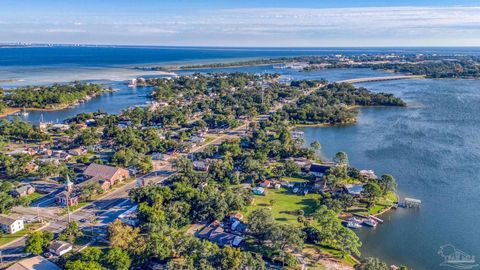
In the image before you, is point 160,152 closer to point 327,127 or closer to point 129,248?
point 129,248

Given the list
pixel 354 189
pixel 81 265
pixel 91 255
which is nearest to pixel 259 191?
pixel 354 189

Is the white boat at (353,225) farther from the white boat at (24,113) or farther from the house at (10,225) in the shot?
the white boat at (24,113)

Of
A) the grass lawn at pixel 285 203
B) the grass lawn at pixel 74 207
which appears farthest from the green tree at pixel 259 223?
the grass lawn at pixel 74 207

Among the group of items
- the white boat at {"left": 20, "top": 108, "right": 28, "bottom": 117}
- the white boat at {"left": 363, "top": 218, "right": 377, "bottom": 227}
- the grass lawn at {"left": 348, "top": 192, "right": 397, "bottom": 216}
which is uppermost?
the white boat at {"left": 20, "top": 108, "right": 28, "bottom": 117}

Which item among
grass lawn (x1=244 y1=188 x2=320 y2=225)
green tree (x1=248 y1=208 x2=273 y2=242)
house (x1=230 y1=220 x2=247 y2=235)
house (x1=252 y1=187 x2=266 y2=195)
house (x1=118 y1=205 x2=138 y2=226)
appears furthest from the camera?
house (x1=252 y1=187 x2=266 y2=195)

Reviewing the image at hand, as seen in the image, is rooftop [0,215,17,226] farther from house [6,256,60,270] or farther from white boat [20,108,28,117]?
white boat [20,108,28,117]

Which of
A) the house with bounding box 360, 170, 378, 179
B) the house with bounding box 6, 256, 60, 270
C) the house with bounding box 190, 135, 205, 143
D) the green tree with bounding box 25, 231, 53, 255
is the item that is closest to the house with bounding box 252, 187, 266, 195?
the house with bounding box 360, 170, 378, 179
